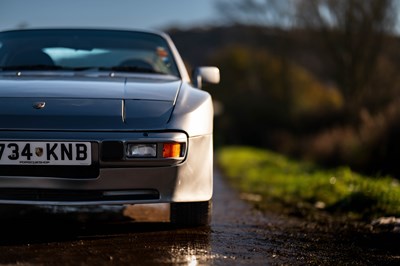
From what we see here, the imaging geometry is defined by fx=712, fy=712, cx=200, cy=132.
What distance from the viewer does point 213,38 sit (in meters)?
82.1

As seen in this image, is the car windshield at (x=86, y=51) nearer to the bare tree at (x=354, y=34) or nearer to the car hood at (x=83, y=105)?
the car hood at (x=83, y=105)

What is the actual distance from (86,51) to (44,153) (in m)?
1.87

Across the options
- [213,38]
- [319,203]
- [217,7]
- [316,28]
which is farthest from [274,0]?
[213,38]

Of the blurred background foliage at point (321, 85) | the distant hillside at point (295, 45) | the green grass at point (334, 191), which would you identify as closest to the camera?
the green grass at point (334, 191)

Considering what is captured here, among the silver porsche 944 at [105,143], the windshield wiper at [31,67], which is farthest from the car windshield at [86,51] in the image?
the silver porsche 944 at [105,143]

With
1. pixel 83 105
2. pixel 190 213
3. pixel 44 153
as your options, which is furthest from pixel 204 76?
pixel 44 153

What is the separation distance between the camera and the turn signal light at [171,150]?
12.8ft

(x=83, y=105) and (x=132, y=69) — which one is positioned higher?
(x=83, y=105)

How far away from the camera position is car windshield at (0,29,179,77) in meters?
5.24

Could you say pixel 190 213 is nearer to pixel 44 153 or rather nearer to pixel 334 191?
pixel 44 153

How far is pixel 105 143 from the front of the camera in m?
3.81

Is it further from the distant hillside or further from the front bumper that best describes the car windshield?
the distant hillside

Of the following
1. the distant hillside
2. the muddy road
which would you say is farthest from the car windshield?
the distant hillside

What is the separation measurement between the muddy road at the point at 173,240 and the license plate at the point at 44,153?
17.5 inches
